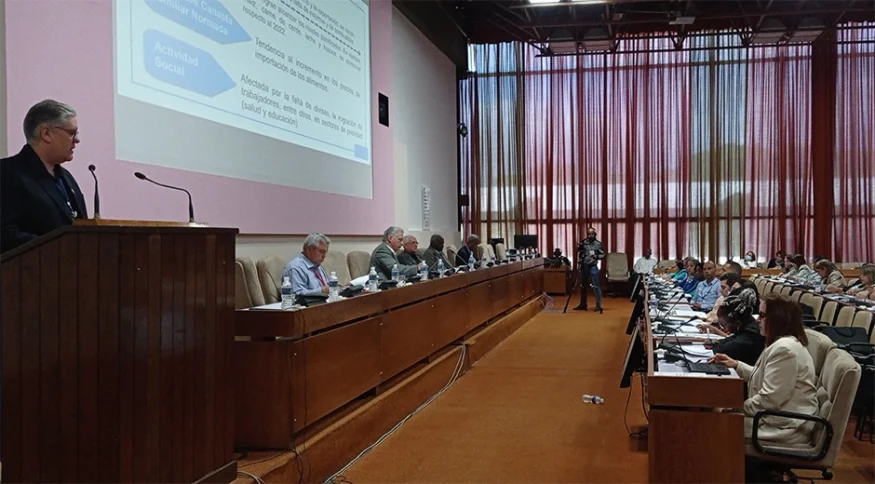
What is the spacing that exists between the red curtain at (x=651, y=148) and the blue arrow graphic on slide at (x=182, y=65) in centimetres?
882

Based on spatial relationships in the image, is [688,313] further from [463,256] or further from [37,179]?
[37,179]

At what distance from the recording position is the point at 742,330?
3303 mm

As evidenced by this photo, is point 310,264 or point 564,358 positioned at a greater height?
point 310,264

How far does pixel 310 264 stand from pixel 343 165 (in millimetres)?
2139

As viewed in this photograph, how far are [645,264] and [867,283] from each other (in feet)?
19.2

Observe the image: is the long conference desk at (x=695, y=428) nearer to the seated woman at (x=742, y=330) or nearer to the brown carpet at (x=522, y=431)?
the brown carpet at (x=522, y=431)

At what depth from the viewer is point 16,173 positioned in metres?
1.98

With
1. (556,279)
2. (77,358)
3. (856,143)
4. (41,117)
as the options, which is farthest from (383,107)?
(856,143)

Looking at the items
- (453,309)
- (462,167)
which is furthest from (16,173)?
(462,167)

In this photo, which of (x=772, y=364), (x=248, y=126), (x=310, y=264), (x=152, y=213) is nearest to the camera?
(x=772, y=364)

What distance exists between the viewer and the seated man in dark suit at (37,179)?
1971 millimetres

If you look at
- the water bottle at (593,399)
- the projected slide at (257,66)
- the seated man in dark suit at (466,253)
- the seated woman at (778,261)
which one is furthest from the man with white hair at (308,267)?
the seated woman at (778,261)

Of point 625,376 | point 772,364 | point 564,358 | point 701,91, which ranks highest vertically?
point 701,91

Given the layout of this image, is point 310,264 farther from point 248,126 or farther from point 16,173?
point 16,173
